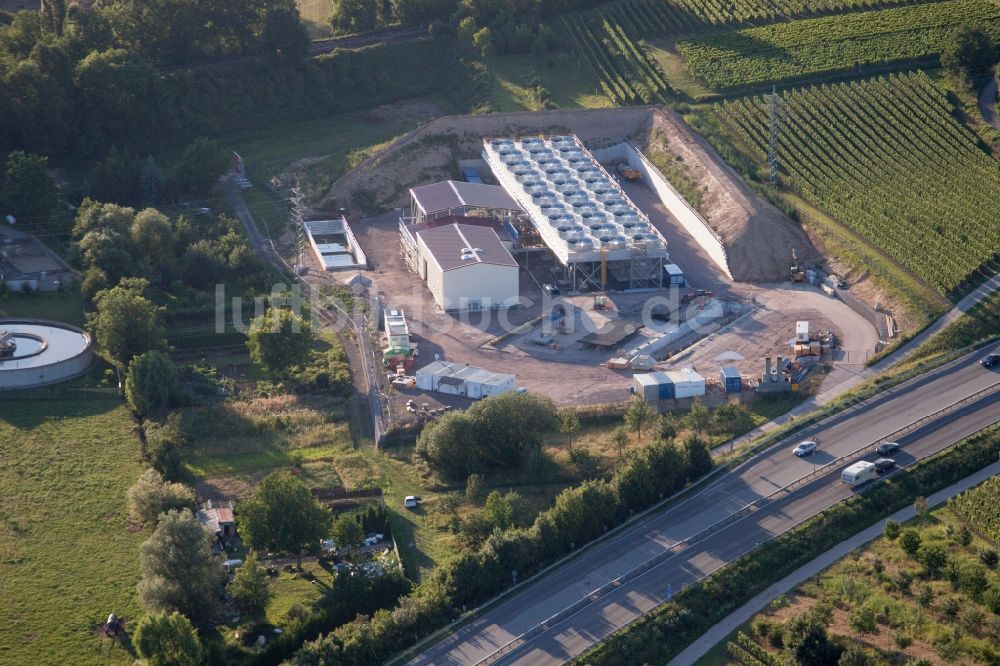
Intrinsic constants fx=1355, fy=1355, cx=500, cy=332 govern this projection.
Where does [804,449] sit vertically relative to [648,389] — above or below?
below

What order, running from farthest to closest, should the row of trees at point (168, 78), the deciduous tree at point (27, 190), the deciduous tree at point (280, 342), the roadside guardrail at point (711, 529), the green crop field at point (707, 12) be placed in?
the green crop field at point (707, 12), the row of trees at point (168, 78), the deciduous tree at point (27, 190), the deciduous tree at point (280, 342), the roadside guardrail at point (711, 529)

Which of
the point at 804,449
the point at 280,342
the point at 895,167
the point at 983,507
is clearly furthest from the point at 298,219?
the point at 983,507

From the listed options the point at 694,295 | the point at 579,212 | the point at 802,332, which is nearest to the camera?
the point at 802,332

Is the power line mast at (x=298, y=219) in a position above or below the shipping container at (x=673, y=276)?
above

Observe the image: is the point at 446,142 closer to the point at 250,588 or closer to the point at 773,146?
the point at 773,146

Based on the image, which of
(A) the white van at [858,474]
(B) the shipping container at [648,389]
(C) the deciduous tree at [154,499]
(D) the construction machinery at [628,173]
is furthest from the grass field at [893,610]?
(D) the construction machinery at [628,173]

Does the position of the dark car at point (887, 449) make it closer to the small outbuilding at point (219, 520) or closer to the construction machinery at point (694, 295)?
the construction machinery at point (694, 295)

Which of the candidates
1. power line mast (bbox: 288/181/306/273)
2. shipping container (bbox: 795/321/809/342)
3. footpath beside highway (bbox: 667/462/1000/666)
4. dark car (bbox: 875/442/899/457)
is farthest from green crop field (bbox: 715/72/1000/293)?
power line mast (bbox: 288/181/306/273)
